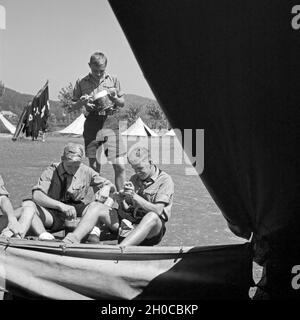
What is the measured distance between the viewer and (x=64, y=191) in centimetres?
442

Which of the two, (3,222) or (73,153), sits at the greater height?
(73,153)

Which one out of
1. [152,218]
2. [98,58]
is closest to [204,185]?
[152,218]

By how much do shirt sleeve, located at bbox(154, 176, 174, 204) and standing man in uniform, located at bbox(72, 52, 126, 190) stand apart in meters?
1.95

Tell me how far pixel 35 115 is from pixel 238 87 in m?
22.5

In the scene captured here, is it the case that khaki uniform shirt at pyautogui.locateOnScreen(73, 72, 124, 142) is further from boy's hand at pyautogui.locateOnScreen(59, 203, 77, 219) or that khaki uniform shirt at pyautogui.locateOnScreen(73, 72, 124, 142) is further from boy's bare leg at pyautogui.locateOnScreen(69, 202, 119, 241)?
boy's bare leg at pyautogui.locateOnScreen(69, 202, 119, 241)

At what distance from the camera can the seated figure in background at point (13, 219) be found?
3695 mm

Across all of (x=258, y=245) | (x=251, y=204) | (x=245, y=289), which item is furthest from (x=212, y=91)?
(x=245, y=289)

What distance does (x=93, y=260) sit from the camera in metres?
3.17

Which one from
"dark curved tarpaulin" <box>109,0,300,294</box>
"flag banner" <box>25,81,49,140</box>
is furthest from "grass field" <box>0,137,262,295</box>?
"flag banner" <box>25,81,49,140</box>

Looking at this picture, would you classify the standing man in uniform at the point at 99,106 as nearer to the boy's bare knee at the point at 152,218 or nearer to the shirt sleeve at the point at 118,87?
the shirt sleeve at the point at 118,87

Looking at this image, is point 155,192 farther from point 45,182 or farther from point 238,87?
point 238,87

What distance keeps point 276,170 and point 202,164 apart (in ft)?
1.36
